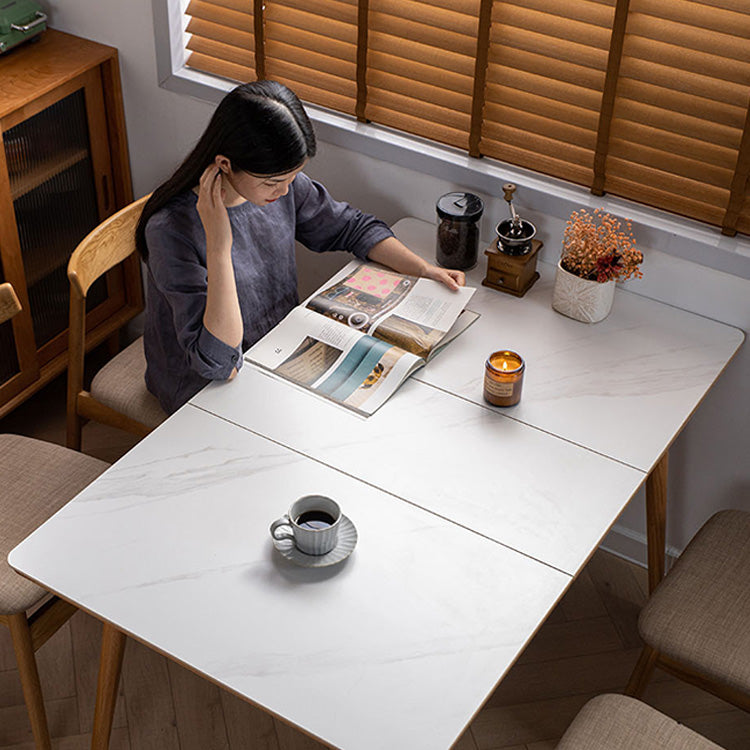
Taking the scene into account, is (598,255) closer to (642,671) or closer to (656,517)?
(656,517)

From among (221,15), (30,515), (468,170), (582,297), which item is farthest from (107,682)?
(221,15)

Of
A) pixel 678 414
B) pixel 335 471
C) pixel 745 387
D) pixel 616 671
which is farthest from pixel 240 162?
pixel 616 671

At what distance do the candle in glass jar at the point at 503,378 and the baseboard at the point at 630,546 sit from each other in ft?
→ 2.81

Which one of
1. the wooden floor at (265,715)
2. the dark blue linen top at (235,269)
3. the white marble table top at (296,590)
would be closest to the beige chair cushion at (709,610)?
the white marble table top at (296,590)

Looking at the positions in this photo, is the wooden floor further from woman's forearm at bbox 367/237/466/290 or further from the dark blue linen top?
woman's forearm at bbox 367/237/466/290

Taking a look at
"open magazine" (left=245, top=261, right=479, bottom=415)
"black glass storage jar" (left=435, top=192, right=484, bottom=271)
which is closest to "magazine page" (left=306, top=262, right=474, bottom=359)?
"open magazine" (left=245, top=261, right=479, bottom=415)

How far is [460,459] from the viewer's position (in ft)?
6.14

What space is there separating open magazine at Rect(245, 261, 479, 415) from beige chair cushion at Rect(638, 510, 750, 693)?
644 mm

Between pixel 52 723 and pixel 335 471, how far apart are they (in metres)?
0.96

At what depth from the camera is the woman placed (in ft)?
6.40

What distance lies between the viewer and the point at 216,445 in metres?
1.88

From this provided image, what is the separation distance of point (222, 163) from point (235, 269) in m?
0.28

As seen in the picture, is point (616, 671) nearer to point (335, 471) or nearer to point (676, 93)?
point (335, 471)

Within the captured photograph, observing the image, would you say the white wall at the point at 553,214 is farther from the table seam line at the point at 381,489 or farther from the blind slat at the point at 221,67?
the table seam line at the point at 381,489
